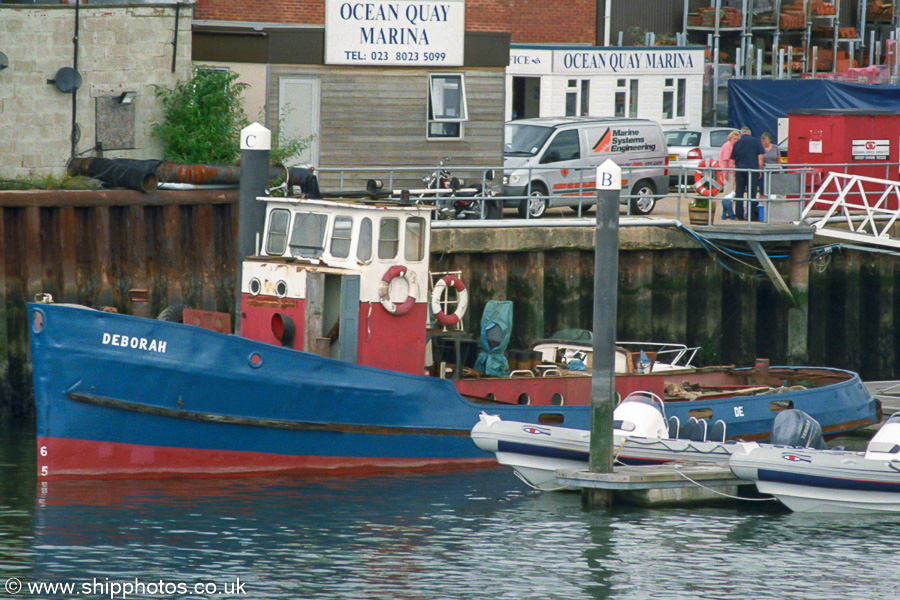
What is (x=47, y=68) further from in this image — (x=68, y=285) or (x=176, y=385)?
(x=176, y=385)

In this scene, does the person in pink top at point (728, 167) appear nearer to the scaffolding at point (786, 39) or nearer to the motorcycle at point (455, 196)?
the motorcycle at point (455, 196)

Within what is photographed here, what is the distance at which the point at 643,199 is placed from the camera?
24.0 metres

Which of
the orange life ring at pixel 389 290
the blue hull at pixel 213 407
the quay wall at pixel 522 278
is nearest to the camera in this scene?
the blue hull at pixel 213 407

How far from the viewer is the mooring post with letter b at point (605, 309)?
44.5ft

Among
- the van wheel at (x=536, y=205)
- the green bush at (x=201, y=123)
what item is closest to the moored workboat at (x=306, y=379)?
the green bush at (x=201, y=123)

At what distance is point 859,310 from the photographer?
21.9 m

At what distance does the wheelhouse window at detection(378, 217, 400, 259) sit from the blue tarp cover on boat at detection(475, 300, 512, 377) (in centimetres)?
161

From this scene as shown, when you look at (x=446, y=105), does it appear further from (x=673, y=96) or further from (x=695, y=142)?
(x=673, y=96)

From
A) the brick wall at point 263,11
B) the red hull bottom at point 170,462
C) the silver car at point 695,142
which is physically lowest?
the red hull bottom at point 170,462

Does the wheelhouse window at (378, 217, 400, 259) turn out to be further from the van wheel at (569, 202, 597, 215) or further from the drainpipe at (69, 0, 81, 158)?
the van wheel at (569, 202, 597, 215)

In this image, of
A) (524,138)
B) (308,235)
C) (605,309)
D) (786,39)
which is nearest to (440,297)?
(308,235)

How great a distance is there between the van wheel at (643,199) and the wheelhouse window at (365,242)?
893cm

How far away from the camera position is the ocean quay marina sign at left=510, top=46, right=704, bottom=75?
33.2 m

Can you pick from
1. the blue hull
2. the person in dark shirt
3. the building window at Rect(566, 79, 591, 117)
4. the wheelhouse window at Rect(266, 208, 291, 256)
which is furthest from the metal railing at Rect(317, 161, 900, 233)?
the building window at Rect(566, 79, 591, 117)
